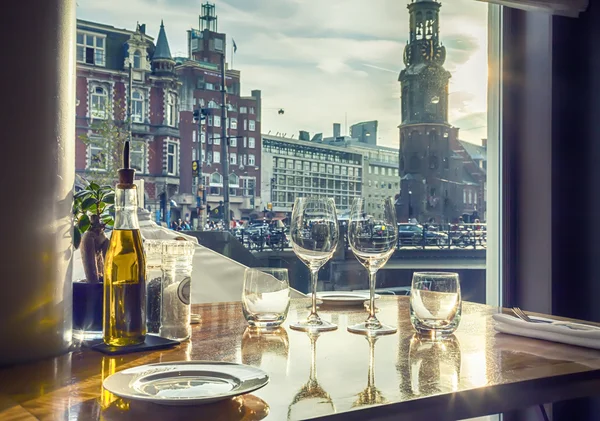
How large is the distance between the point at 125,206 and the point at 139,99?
4.30 meters

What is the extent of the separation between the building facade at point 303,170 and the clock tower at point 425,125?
0.44 metres

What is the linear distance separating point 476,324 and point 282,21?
452cm

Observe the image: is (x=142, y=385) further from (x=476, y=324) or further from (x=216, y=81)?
(x=216, y=81)

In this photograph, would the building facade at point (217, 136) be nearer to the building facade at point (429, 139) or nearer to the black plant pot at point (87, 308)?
the building facade at point (429, 139)

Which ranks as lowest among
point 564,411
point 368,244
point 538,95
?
point 564,411

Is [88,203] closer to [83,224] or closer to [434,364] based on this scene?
[83,224]

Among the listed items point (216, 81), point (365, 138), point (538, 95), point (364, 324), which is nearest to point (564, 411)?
point (538, 95)

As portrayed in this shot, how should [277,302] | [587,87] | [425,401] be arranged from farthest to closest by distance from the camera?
1. [587,87]
2. [277,302]
3. [425,401]

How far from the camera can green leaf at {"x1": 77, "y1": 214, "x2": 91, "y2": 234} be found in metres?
0.84

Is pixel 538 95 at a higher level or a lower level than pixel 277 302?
higher

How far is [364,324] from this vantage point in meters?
0.96

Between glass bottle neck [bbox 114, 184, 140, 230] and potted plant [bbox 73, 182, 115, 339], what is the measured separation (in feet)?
0.26

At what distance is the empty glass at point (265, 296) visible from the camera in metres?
0.90

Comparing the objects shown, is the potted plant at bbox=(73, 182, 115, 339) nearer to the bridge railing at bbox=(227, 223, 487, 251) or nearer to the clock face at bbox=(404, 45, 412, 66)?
the bridge railing at bbox=(227, 223, 487, 251)
